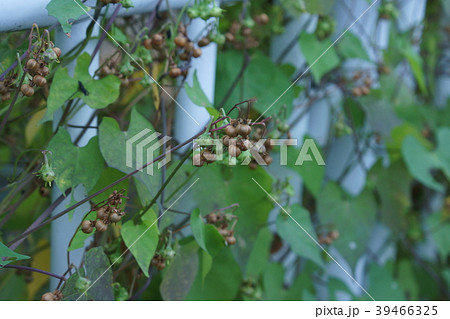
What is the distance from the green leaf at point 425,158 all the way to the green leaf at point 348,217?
13cm

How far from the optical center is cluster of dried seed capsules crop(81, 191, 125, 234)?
55 cm

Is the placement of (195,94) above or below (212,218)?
above

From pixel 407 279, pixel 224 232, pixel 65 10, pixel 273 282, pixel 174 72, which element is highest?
pixel 65 10

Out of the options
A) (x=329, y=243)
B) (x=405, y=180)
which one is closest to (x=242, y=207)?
(x=329, y=243)

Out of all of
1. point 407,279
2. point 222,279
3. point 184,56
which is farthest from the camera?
point 407,279

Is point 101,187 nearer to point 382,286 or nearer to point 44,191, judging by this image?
point 44,191

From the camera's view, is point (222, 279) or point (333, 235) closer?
point (222, 279)

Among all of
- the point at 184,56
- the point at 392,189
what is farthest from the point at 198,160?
the point at 392,189

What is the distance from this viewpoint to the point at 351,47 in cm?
105

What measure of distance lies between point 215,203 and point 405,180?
598 mm

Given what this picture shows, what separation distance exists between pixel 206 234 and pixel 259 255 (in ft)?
0.79

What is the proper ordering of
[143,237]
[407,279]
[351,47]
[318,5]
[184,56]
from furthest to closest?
[407,279], [351,47], [318,5], [184,56], [143,237]
